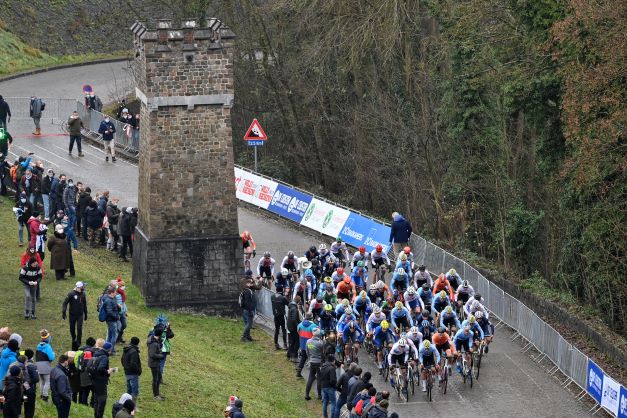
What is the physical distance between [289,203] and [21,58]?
85.9ft

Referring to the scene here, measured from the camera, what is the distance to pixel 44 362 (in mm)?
22984

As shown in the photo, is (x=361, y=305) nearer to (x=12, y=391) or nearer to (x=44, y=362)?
(x=44, y=362)

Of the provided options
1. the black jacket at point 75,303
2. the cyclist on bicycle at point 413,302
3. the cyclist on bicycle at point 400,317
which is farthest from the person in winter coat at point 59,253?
the cyclist on bicycle at point 413,302

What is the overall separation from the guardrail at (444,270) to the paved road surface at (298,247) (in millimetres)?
400

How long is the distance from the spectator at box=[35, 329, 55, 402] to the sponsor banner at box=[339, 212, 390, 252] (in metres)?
17.4

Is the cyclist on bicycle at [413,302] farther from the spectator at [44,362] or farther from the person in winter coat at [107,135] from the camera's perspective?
the person in winter coat at [107,135]

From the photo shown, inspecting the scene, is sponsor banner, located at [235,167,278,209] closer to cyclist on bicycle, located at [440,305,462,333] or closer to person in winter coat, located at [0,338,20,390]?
cyclist on bicycle, located at [440,305,462,333]

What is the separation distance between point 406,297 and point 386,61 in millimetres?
19886

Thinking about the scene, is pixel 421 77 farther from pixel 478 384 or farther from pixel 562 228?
pixel 478 384

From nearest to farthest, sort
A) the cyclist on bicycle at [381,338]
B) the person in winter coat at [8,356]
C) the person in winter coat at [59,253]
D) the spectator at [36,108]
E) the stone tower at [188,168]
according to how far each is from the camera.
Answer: the person in winter coat at [8,356]
the cyclist on bicycle at [381,338]
the person in winter coat at [59,253]
the stone tower at [188,168]
the spectator at [36,108]

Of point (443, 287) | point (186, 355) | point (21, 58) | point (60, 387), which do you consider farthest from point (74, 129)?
point (60, 387)

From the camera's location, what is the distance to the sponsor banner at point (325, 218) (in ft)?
138

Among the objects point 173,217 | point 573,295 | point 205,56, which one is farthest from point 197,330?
point 573,295

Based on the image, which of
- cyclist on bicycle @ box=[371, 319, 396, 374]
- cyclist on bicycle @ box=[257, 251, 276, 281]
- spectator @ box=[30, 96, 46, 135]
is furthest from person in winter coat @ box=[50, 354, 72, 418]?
spectator @ box=[30, 96, 46, 135]
